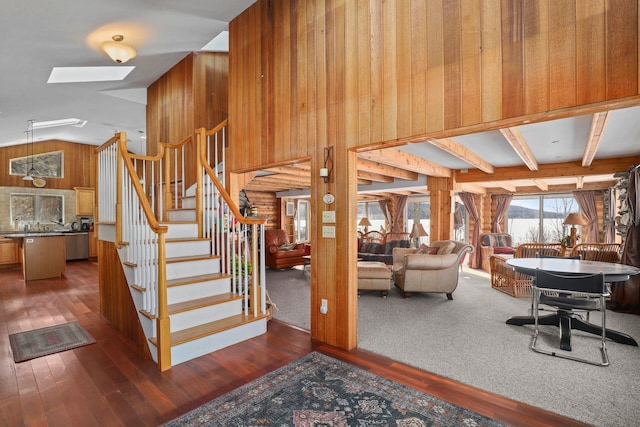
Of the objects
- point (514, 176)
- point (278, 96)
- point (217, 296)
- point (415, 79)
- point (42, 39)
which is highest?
point (42, 39)

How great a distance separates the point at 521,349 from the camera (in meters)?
3.11

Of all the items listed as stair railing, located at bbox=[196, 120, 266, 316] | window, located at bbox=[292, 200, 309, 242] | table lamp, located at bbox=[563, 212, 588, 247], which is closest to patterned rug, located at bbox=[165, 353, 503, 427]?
stair railing, located at bbox=[196, 120, 266, 316]

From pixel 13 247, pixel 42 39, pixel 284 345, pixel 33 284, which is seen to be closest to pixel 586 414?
pixel 284 345

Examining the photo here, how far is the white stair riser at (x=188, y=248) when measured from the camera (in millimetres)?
3617

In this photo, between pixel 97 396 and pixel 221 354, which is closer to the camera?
pixel 97 396

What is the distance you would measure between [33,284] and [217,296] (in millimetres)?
5073

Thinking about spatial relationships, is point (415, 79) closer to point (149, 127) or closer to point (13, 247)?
point (149, 127)

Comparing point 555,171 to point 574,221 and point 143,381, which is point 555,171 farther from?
point 143,381

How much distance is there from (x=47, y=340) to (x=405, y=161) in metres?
5.20

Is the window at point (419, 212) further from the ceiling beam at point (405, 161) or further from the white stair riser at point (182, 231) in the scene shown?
the white stair riser at point (182, 231)

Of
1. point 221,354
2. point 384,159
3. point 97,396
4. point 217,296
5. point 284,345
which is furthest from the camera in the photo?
point 384,159

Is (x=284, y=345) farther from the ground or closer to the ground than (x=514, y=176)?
closer to the ground

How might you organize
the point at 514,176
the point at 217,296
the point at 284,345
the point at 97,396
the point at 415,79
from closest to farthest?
the point at 97,396
the point at 415,79
the point at 284,345
the point at 217,296
the point at 514,176

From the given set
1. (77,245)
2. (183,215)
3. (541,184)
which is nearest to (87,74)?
(183,215)
